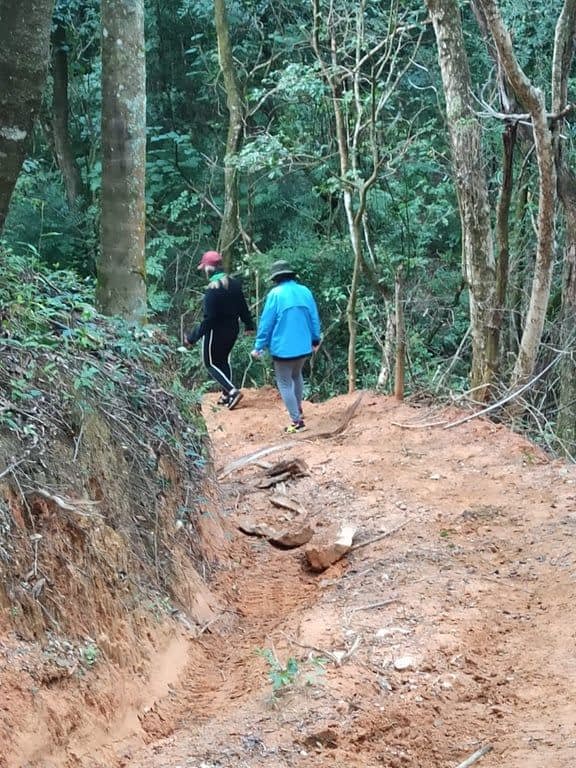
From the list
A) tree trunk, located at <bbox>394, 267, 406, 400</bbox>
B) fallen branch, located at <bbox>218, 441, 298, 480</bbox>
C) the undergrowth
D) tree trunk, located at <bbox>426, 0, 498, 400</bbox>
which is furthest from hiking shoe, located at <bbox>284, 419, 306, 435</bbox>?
the undergrowth

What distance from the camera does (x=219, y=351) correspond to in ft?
35.4

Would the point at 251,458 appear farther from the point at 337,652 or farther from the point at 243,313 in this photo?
the point at 337,652

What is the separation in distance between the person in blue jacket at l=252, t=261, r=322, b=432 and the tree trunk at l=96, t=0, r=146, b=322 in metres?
3.27

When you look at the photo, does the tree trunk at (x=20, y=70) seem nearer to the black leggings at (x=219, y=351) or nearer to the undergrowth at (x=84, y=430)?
the undergrowth at (x=84, y=430)

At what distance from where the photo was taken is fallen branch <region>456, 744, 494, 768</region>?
10.9 ft

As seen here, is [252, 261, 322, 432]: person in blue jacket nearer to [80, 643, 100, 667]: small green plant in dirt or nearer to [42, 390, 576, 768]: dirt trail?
[42, 390, 576, 768]: dirt trail

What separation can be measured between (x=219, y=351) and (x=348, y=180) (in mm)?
3790

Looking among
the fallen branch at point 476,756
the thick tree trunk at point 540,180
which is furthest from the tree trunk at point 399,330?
the fallen branch at point 476,756

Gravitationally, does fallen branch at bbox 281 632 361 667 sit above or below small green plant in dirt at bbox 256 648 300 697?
below

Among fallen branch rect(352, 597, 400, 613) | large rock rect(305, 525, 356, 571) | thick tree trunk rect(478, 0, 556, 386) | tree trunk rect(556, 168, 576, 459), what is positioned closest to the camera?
fallen branch rect(352, 597, 400, 613)

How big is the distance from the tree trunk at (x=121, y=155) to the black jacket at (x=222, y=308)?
4221 mm

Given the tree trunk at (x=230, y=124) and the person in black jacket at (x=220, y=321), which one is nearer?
the person in black jacket at (x=220, y=321)

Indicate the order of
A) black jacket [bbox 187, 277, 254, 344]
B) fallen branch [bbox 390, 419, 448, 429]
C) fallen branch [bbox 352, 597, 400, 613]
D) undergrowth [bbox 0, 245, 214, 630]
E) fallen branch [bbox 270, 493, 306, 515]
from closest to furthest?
undergrowth [bbox 0, 245, 214, 630], fallen branch [bbox 352, 597, 400, 613], fallen branch [bbox 270, 493, 306, 515], fallen branch [bbox 390, 419, 448, 429], black jacket [bbox 187, 277, 254, 344]

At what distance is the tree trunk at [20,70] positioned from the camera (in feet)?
12.5
